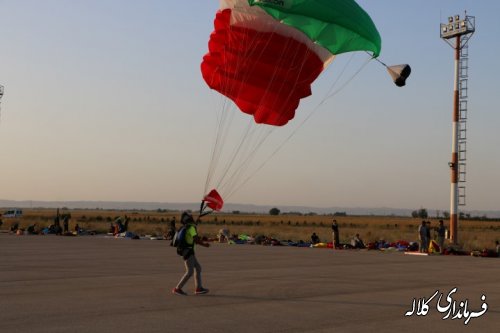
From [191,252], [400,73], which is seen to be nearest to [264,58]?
[400,73]

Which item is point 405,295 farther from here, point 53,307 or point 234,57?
point 234,57

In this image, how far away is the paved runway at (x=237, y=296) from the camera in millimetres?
8711

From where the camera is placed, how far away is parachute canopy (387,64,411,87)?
13625 mm

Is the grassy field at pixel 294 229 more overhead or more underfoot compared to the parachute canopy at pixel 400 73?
more underfoot

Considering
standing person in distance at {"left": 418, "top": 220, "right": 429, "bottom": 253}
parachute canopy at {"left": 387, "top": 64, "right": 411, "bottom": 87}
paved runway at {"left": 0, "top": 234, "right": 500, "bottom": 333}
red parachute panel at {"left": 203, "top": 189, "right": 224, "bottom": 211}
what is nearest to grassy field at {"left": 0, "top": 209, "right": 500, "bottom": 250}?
standing person in distance at {"left": 418, "top": 220, "right": 429, "bottom": 253}

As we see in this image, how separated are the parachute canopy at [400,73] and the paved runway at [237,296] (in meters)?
4.59

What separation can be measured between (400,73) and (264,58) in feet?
14.9

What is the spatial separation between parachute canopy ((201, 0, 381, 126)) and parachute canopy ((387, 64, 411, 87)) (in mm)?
1432

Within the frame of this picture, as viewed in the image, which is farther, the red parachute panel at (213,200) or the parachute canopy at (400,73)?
the parachute canopy at (400,73)

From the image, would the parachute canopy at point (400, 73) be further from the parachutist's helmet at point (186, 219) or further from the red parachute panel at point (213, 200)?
the parachutist's helmet at point (186, 219)

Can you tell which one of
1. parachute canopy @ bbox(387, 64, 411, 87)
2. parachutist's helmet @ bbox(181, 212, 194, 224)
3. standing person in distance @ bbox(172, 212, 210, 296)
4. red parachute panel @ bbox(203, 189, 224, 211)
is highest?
parachute canopy @ bbox(387, 64, 411, 87)

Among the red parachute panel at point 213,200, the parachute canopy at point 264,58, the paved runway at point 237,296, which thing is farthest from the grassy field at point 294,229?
the red parachute panel at point 213,200

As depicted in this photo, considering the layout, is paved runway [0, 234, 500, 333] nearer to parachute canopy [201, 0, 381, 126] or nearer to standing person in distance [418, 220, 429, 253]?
parachute canopy [201, 0, 381, 126]

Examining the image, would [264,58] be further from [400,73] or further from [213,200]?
[213,200]
